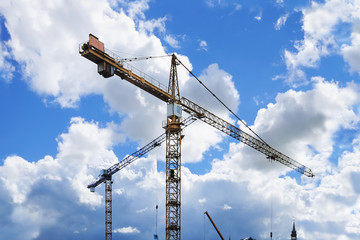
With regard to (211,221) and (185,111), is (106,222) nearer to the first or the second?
(211,221)

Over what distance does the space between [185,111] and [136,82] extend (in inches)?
804

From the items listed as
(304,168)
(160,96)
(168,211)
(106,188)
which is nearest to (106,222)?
(106,188)

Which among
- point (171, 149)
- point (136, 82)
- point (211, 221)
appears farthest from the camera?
point (211, 221)

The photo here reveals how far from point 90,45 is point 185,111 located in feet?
123

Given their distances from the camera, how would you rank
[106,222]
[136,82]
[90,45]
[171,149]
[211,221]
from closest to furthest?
[90,45] → [136,82] → [171,149] → [211,221] → [106,222]

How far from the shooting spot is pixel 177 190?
98.8 meters

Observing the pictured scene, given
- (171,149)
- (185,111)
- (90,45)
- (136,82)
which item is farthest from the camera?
(185,111)

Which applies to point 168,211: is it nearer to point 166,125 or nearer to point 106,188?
point 166,125

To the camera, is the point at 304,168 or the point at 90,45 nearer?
the point at 90,45

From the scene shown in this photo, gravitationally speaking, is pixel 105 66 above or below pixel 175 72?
below

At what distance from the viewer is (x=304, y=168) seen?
157m

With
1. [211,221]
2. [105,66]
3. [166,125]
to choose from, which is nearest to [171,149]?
[166,125]

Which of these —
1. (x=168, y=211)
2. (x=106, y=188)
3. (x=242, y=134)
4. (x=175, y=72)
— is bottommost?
(x=168, y=211)

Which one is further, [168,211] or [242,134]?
[242,134]
